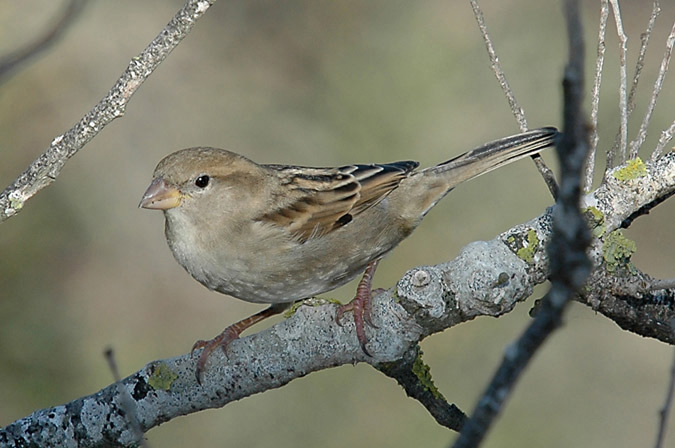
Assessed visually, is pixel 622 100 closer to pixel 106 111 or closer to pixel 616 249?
pixel 616 249

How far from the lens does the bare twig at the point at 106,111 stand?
2.30m

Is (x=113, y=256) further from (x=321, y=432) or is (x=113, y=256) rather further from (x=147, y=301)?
(x=321, y=432)

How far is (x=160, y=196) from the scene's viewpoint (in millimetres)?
3459

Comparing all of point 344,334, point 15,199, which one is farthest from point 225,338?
point 15,199

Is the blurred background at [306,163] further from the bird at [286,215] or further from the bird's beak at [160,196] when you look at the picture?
the bird's beak at [160,196]

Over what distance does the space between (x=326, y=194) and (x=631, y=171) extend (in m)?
1.61

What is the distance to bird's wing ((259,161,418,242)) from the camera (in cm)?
375

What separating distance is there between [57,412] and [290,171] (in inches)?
62.6

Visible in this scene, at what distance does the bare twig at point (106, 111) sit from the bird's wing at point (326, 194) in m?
1.42

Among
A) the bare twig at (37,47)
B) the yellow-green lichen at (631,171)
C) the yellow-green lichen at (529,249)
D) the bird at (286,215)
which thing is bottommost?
the yellow-green lichen at (529,249)

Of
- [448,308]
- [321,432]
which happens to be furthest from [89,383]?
[448,308]

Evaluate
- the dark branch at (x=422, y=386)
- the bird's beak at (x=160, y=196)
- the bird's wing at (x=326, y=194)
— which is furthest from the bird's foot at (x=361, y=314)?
the bird's beak at (x=160, y=196)

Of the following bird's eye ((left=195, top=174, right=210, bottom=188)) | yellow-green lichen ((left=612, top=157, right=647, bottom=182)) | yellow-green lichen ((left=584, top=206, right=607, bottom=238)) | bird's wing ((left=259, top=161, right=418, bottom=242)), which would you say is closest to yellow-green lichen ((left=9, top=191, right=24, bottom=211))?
bird's eye ((left=195, top=174, right=210, bottom=188))

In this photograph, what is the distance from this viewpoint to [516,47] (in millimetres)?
7738
